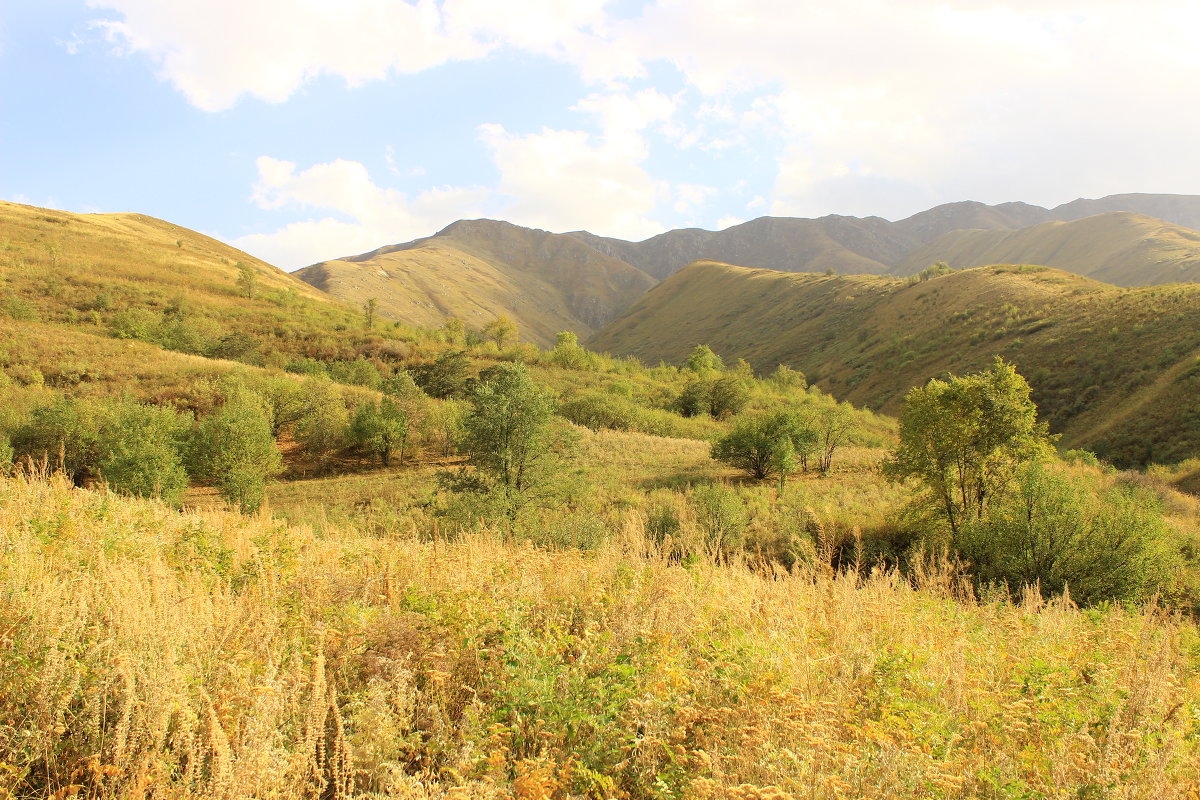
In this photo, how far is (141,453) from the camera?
18.9m

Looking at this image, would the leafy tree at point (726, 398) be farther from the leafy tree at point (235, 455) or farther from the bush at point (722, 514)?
the leafy tree at point (235, 455)

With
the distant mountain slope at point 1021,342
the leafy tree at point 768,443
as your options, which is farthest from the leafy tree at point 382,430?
the distant mountain slope at point 1021,342

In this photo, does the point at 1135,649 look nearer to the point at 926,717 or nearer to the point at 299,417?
the point at 926,717

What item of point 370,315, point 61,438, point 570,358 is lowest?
point 61,438

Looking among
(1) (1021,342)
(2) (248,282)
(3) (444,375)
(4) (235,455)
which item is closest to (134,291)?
(2) (248,282)

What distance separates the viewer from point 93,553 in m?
4.23

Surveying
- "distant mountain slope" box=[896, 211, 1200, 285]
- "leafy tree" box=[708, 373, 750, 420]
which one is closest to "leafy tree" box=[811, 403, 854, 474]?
"leafy tree" box=[708, 373, 750, 420]

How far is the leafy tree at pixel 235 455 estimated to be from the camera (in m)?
20.2

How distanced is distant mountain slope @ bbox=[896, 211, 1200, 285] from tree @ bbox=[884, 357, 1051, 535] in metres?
117

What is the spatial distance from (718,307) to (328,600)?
126665 mm

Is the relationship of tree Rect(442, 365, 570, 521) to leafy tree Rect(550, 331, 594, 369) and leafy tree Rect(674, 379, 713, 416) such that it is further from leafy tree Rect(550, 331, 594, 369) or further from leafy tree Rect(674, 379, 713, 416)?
leafy tree Rect(550, 331, 594, 369)

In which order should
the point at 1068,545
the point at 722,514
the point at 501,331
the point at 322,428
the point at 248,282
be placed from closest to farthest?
the point at 1068,545, the point at 722,514, the point at 322,428, the point at 248,282, the point at 501,331

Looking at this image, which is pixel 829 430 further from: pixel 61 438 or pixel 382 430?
pixel 61 438

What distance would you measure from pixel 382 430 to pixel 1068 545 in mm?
26463
